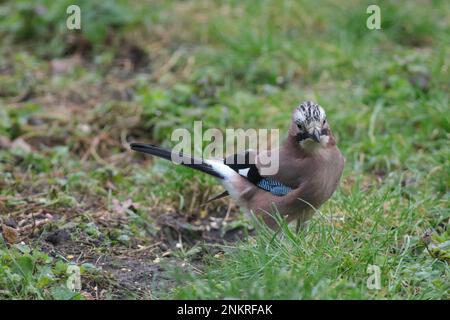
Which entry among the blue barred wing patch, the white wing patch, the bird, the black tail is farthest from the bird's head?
the black tail

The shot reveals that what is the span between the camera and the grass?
15.1 ft

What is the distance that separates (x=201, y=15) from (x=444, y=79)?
2989mm

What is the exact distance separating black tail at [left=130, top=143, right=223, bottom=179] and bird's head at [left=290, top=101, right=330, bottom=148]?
0.73 meters

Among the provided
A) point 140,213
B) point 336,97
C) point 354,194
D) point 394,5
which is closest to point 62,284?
point 140,213

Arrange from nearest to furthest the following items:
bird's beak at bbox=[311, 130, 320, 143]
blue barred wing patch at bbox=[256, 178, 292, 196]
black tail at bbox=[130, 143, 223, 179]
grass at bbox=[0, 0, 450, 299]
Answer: grass at bbox=[0, 0, 450, 299]
bird's beak at bbox=[311, 130, 320, 143]
blue barred wing patch at bbox=[256, 178, 292, 196]
black tail at bbox=[130, 143, 223, 179]

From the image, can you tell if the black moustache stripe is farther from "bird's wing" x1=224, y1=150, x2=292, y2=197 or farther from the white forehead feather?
"bird's wing" x1=224, y1=150, x2=292, y2=197

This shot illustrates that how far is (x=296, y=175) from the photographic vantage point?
5.32m

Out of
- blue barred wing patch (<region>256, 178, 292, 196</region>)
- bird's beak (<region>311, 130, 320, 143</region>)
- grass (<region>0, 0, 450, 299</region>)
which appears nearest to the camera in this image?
grass (<region>0, 0, 450, 299</region>)

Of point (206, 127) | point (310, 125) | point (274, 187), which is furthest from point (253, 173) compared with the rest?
point (206, 127)

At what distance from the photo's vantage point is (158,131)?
24.0ft

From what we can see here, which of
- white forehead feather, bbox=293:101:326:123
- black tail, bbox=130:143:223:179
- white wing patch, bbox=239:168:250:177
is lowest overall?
white wing patch, bbox=239:168:250:177

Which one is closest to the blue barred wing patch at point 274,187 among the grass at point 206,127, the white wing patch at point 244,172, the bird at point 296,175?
the bird at point 296,175

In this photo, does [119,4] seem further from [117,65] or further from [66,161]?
[66,161]

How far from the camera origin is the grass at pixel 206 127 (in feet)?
15.1
